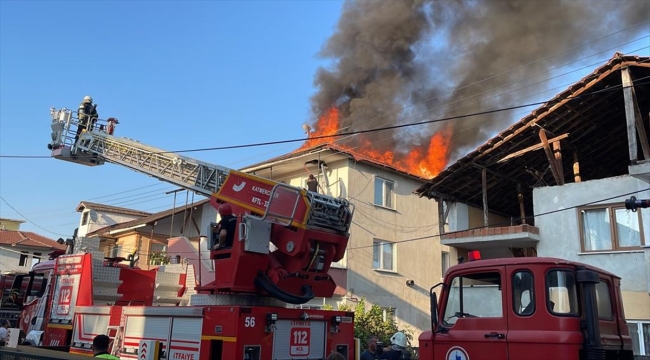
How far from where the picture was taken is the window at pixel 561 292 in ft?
17.6

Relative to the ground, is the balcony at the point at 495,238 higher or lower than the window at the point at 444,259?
lower

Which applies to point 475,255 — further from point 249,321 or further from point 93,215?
point 93,215

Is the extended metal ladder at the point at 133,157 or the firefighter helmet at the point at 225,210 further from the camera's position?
the extended metal ladder at the point at 133,157

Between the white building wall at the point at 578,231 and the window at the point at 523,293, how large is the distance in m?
8.87

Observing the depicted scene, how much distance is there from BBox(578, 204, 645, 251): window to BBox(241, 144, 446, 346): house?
8.46 metres

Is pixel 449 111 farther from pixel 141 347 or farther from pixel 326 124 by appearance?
pixel 141 347

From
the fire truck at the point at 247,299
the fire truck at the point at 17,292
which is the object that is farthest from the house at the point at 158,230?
the fire truck at the point at 247,299

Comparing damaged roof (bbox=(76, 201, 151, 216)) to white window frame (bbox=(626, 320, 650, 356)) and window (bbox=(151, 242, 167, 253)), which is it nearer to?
window (bbox=(151, 242, 167, 253))

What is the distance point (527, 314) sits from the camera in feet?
18.0

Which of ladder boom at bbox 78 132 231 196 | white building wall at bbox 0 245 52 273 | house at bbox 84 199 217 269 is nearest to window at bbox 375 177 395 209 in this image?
house at bbox 84 199 217 269

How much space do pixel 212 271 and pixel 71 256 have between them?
4.46m

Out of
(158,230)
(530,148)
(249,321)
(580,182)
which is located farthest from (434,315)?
(158,230)

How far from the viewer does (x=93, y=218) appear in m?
34.8

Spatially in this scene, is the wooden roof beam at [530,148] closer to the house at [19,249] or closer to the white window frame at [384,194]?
the white window frame at [384,194]
